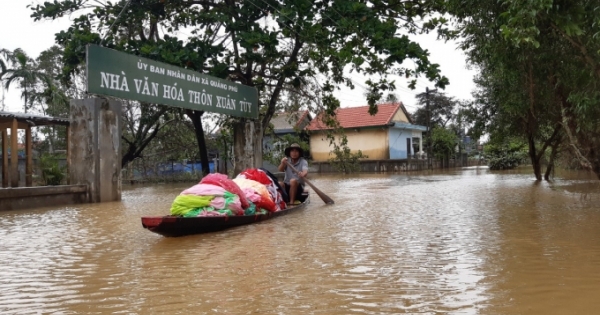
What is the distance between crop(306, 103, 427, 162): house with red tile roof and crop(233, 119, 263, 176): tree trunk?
2129 centimetres

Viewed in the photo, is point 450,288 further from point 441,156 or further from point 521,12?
point 441,156

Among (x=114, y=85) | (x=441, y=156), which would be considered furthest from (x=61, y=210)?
(x=441, y=156)

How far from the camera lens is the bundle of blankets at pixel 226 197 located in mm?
7172

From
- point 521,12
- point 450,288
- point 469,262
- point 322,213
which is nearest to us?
point 450,288

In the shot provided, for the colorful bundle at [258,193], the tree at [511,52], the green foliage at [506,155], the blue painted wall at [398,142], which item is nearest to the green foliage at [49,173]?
the colorful bundle at [258,193]

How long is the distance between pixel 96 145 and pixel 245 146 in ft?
14.3

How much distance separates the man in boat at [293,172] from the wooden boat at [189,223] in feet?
9.70

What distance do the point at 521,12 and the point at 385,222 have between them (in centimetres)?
387

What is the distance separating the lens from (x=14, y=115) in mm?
13367

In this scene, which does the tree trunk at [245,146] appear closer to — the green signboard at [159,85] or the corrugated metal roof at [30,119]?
the green signboard at [159,85]

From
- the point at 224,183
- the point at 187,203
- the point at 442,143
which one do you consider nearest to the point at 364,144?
the point at 442,143

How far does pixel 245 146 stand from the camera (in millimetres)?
15539

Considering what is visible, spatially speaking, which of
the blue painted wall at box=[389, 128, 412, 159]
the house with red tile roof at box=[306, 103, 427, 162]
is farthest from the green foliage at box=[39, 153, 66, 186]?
the blue painted wall at box=[389, 128, 412, 159]

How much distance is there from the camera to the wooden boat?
21.1 feet
